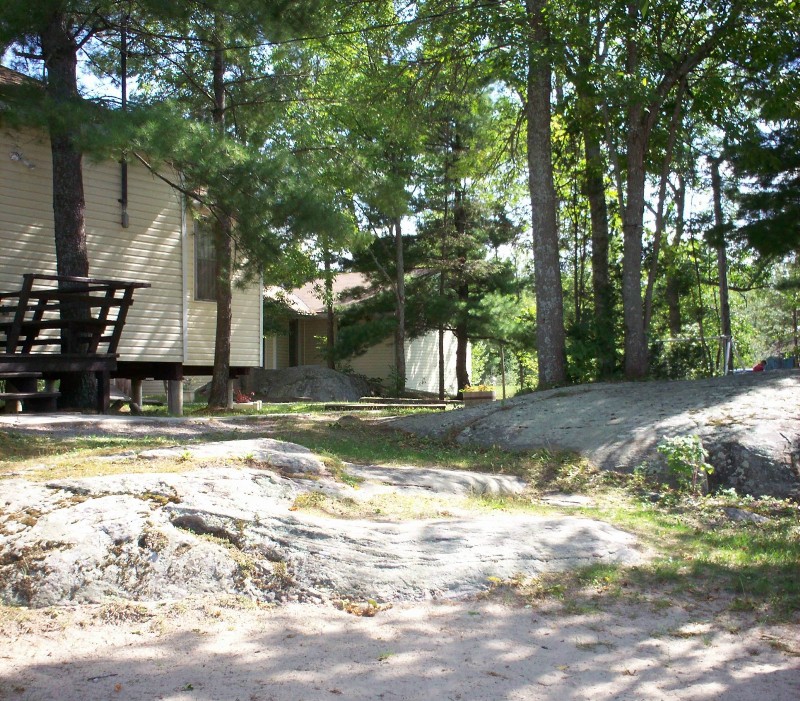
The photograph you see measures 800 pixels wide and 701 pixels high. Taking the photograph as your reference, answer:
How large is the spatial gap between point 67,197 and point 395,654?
1019 centimetres

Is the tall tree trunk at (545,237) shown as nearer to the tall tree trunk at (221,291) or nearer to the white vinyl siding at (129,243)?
the tall tree trunk at (221,291)

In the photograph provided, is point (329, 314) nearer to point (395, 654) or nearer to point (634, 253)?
point (634, 253)

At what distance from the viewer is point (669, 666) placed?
369 cm

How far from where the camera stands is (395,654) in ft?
12.1

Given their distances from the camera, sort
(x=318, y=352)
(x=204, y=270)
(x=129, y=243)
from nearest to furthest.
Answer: (x=129, y=243), (x=204, y=270), (x=318, y=352)

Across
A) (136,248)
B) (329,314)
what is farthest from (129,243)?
(329,314)

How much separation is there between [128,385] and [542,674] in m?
18.5

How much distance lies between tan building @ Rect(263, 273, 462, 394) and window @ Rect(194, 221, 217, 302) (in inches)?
477

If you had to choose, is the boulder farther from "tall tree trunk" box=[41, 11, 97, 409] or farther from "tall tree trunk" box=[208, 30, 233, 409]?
"tall tree trunk" box=[41, 11, 97, 409]

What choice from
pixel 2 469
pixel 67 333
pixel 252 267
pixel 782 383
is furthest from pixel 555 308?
pixel 2 469

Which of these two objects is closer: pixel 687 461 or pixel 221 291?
pixel 687 461

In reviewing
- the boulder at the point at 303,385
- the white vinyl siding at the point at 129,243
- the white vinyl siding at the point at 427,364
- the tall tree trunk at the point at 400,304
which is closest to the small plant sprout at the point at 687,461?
the white vinyl siding at the point at 129,243

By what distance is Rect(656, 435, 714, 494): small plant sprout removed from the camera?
752 cm

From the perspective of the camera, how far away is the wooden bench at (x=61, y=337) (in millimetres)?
10734
